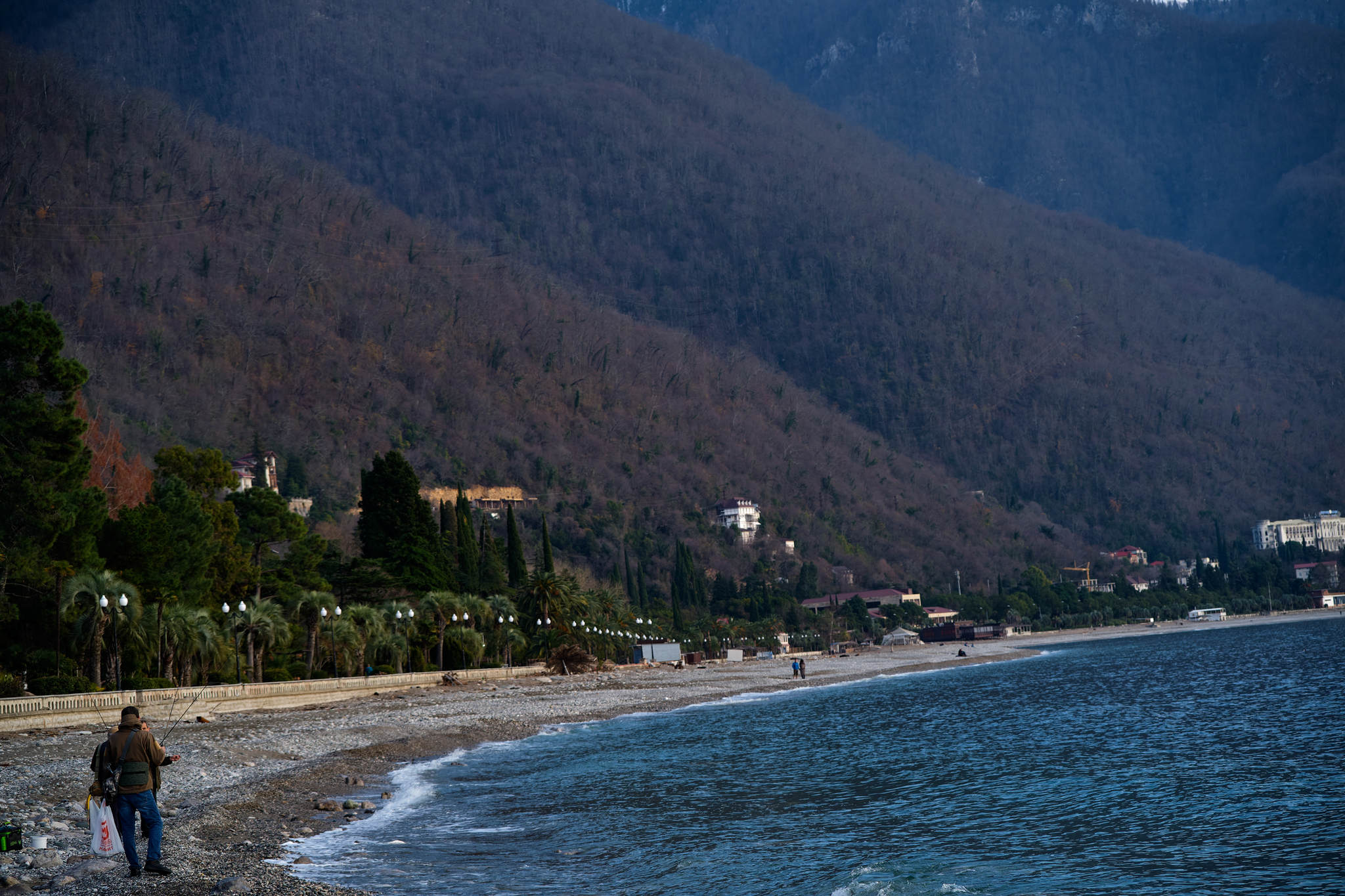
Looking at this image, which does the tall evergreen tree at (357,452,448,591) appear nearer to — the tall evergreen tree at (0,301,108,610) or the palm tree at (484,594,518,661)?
the palm tree at (484,594,518,661)

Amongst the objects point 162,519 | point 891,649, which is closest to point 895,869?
point 162,519

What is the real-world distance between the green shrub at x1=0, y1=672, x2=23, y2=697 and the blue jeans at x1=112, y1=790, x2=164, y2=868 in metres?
22.0

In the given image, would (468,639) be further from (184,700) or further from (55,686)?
(55,686)

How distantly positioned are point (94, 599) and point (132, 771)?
27.0 m

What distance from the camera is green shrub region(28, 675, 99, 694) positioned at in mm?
34969

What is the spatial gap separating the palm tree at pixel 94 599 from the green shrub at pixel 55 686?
175cm

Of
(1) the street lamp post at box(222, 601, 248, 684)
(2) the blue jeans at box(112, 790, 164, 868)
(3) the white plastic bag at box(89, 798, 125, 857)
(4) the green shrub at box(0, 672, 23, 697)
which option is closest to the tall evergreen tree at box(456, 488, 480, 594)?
(1) the street lamp post at box(222, 601, 248, 684)

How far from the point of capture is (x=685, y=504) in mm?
197250

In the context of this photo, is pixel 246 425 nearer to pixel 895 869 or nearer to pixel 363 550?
pixel 363 550

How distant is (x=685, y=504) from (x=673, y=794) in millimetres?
172103

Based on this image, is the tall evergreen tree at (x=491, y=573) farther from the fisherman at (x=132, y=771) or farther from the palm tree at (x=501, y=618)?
the fisherman at (x=132, y=771)

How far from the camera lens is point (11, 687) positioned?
1337 inches

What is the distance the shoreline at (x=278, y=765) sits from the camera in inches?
619

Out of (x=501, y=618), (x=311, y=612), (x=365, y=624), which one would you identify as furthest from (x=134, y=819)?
(x=501, y=618)
